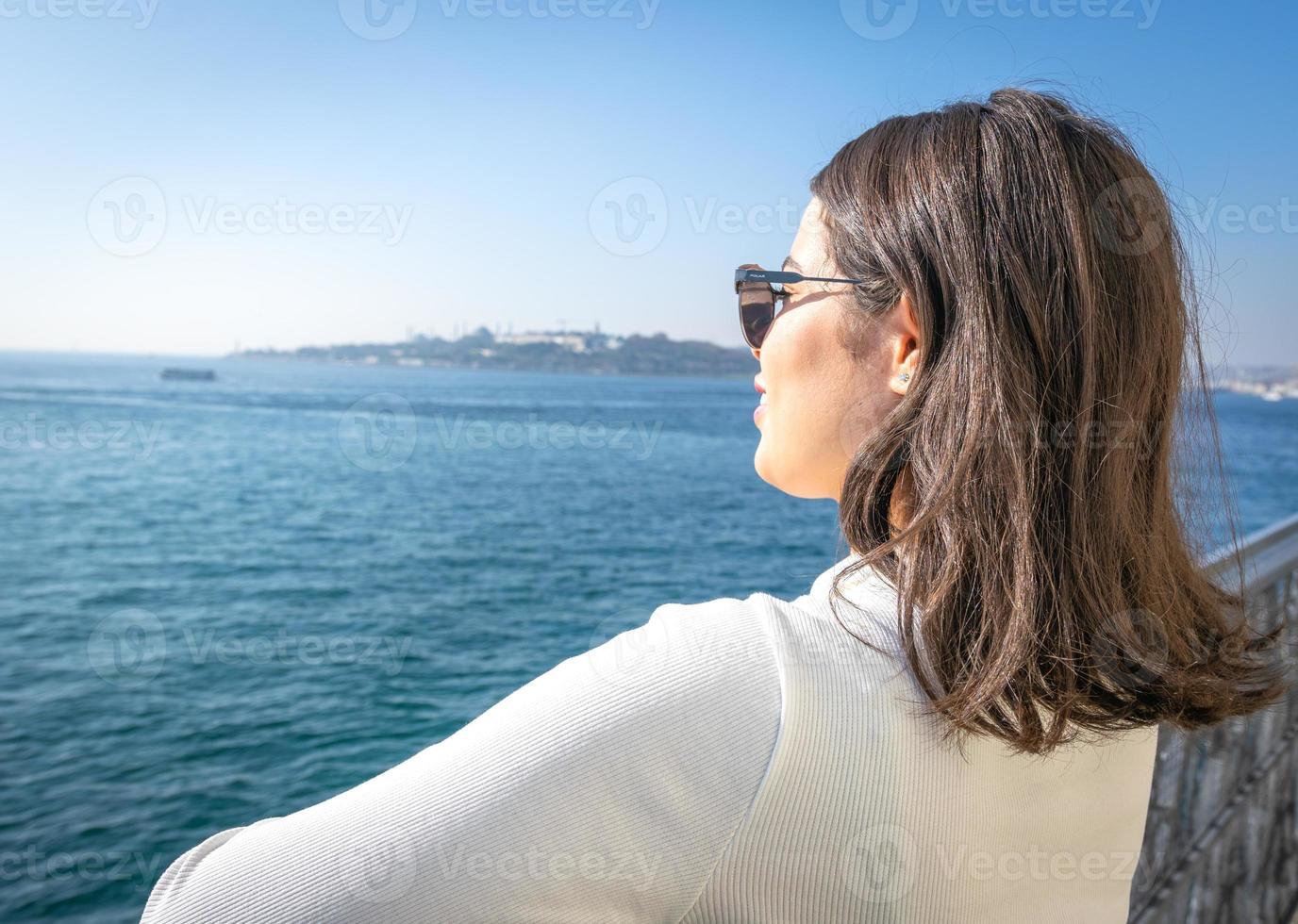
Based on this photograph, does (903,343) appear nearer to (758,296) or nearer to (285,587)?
(758,296)

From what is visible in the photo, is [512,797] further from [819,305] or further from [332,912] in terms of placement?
[819,305]

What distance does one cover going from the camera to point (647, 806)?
26.2 inches

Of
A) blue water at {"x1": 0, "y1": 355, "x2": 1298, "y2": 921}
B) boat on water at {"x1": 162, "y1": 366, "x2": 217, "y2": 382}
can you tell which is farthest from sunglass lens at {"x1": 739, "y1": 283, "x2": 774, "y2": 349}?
boat on water at {"x1": 162, "y1": 366, "x2": 217, "y2": 382}

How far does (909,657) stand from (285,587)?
87.3 feet

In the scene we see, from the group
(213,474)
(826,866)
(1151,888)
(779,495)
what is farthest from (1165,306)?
(213,474)

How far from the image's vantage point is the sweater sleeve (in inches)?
25.8

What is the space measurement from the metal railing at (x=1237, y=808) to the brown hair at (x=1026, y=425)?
1.04 meters

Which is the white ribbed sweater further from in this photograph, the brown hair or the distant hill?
the distant hill

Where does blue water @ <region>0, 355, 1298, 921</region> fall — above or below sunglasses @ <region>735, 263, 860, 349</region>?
below

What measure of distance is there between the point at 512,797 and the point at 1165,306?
0.87 meters

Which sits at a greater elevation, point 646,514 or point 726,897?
point 726,897

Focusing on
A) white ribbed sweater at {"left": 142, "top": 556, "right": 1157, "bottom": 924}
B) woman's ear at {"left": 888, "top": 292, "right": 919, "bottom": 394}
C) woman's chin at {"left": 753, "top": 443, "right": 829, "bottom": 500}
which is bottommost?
white ribbed sweater at {"left": 142, "top": 556, "right": 1157, "bottom": 924}

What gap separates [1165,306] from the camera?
995 mm

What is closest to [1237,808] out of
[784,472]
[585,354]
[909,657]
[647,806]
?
[784,472]
